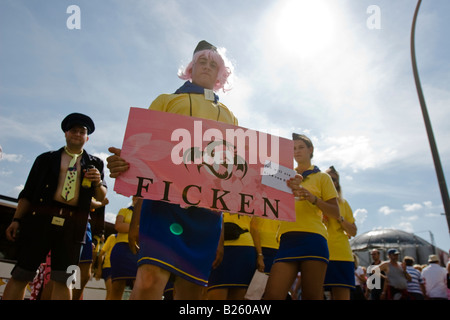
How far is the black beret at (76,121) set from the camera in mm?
3270

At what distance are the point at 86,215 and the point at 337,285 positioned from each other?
3021 mm

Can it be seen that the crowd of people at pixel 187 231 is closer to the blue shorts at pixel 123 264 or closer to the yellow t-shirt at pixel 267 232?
the yellow t-shirt at pixel 267 232

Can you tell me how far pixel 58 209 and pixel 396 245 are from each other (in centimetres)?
3303

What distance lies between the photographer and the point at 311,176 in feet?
11.8

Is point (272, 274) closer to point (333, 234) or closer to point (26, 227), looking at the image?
point (333, 234)

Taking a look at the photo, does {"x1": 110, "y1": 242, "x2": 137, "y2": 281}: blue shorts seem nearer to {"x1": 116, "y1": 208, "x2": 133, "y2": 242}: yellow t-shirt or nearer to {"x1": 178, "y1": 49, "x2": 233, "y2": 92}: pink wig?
{"x1": 116, "y1": 208, "x2": 133, "y2": 242}: yellow t-shirt

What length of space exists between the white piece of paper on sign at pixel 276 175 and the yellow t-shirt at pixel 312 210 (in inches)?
39.2

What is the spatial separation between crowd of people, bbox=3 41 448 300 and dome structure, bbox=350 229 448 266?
2337cm

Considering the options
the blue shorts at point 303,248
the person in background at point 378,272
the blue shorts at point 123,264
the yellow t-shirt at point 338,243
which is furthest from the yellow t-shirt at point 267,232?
the person in background at point 378,272

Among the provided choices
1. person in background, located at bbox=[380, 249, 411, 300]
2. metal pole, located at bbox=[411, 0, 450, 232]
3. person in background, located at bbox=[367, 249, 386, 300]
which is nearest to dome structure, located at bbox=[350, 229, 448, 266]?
person in background, located at bbox=[367, 249, 386, 300]

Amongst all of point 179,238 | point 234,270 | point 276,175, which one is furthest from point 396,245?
point 179,238

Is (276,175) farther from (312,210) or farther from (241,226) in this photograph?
(241,226)

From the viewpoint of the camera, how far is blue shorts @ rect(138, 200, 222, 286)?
1801 millimetres
